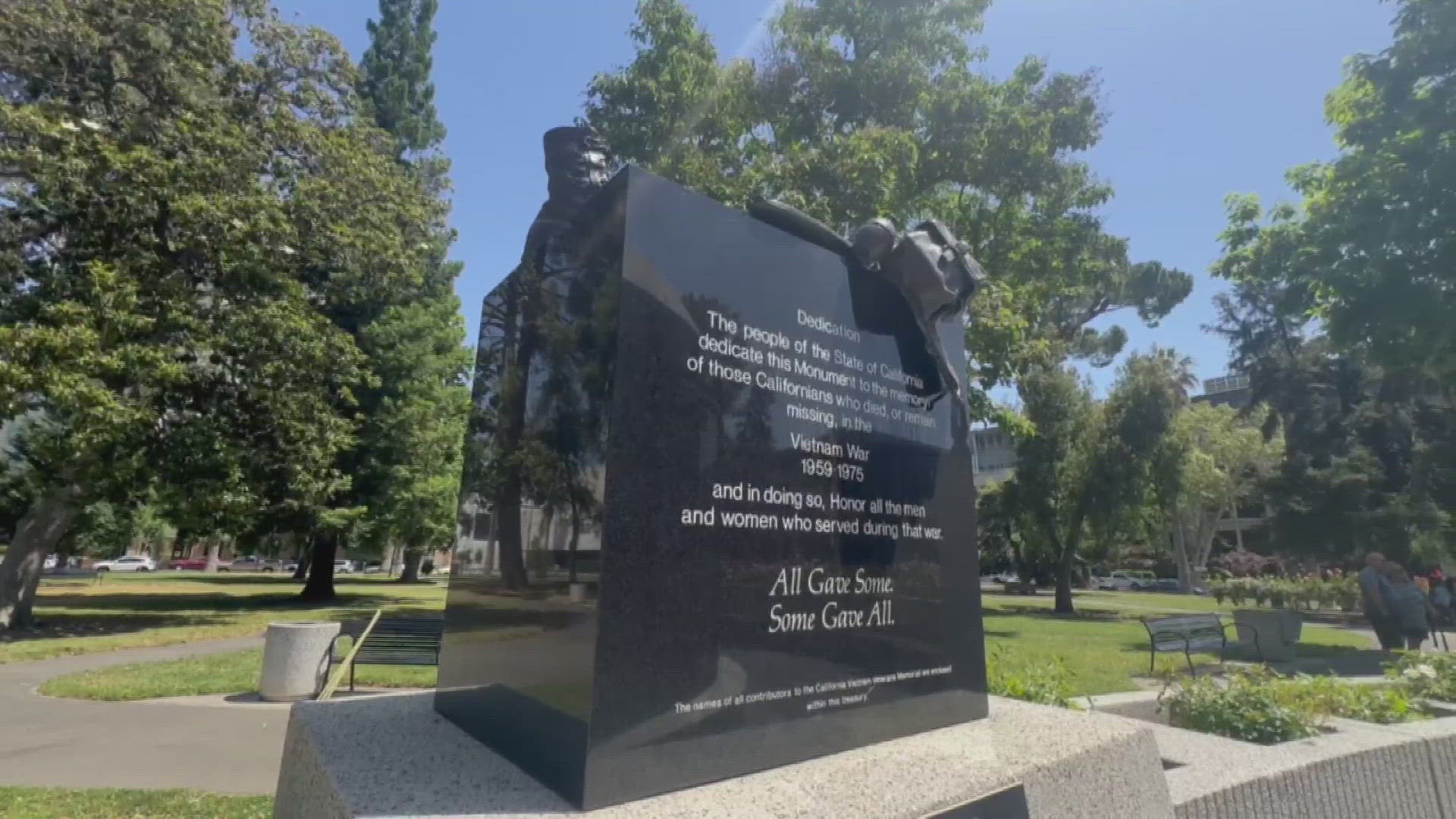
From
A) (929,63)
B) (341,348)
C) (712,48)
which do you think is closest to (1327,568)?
(929,63)

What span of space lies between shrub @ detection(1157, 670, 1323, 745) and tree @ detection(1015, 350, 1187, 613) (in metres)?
22.0

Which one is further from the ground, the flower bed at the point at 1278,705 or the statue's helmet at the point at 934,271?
the statue's helmet at the point at 934,271

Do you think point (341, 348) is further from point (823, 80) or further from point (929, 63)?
point (929, 63)

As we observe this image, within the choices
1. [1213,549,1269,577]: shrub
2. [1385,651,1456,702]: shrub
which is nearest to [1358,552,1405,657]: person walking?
[1385,651,1456,702]: shrub

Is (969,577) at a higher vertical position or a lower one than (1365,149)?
lower

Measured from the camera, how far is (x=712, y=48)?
53.1 feet

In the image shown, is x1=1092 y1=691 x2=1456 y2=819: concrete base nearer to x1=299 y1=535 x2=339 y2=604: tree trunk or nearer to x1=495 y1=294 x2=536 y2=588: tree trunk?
x1=495 y1=294 x2=536 y2=588: tree trunk

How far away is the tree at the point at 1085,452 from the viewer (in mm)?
25422

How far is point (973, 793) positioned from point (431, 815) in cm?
163

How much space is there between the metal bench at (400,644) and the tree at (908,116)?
910 centimetres

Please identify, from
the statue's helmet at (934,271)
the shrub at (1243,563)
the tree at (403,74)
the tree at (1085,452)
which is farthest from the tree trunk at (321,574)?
the shrub at (1243,563)

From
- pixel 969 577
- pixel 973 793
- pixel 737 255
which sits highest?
pixel 737 255

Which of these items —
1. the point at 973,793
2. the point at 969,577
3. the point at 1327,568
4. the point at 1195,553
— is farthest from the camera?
the point at 1195,553

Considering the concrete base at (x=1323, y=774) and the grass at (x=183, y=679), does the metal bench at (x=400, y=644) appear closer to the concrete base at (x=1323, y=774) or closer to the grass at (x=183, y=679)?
the grass at (x=183, y=679)
